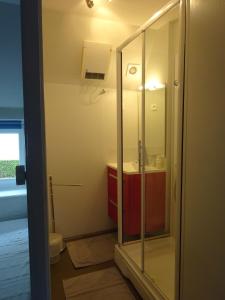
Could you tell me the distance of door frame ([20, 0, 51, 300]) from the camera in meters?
0.73

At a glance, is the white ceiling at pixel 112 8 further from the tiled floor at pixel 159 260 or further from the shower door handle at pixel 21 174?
the tiled floor at pixel 159 260

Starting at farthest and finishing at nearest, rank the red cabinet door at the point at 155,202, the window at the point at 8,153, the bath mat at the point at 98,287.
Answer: the red cabinet door at the point at 155,202
the bath mat at the point at 98,287
the window at the point at 8,153

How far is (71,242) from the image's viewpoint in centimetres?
276

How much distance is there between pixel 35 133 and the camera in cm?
74

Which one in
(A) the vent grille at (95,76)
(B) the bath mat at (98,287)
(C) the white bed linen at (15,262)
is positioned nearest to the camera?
(C) the white bed linen at (15,262)

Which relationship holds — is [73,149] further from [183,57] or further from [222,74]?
[222,74]

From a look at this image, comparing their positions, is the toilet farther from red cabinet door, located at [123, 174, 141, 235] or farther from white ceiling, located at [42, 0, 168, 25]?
white ceiling, located at [42, 0, 168, 25]

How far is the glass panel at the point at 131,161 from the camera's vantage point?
241 cm

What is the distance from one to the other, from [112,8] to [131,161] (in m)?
1.55

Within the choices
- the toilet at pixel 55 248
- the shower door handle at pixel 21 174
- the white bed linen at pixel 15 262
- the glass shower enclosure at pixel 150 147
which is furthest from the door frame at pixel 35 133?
the toilet at pixel 55 248

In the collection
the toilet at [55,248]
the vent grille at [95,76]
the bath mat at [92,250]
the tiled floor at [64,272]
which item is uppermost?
the vent grille at [95,76]

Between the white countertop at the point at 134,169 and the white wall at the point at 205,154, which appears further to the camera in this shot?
the white countertop at the point at 134,169

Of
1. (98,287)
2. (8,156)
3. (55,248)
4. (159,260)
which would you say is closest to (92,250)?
(55,248)

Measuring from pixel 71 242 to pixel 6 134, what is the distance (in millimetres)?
1762
